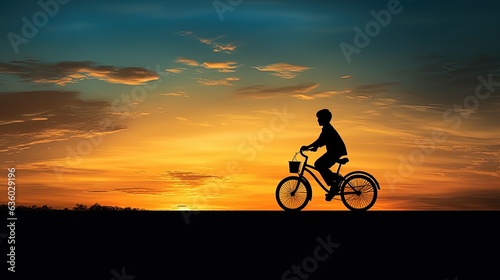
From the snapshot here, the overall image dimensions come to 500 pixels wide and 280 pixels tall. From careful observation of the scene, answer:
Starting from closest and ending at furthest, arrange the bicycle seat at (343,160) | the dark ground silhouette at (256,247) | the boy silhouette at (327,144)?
the dark ground silhouette at (256,247), the boy silhouette at (327,144), the bicycle seat at (343,160)

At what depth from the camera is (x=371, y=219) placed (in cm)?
1405

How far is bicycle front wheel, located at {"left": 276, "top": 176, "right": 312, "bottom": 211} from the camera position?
57.6 feet

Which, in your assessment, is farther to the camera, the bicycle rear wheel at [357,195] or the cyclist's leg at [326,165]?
the bicycle rear wheel at [357,195]

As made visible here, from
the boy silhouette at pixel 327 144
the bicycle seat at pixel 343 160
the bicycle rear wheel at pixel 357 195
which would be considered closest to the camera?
the boy silhouette at pixel 327 144

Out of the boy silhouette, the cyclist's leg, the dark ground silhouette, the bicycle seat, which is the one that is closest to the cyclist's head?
the boy silhouette

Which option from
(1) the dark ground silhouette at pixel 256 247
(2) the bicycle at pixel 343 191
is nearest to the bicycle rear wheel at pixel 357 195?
(2) the bicycle at pixel 343 191

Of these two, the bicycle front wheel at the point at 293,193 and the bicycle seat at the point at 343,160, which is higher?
the bicycle seat at the point at 343,160

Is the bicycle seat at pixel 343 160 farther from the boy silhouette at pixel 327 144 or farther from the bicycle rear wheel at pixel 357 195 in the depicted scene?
the bicycle rear wheel at pixel 357 195

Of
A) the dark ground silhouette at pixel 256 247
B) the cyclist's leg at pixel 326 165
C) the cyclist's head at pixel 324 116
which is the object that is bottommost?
the dark ground silhouette at pixel 256 247

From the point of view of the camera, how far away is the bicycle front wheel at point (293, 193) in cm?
1755

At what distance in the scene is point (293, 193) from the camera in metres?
17.7

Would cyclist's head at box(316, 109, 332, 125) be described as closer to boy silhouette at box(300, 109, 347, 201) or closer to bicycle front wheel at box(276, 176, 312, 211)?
boy silhouette at box(300, 109, 347, 201)

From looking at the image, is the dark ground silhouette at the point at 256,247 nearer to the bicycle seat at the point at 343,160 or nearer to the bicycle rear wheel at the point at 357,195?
the bicycle seat at the point at 343,160

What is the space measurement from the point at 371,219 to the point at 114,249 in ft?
19.1
